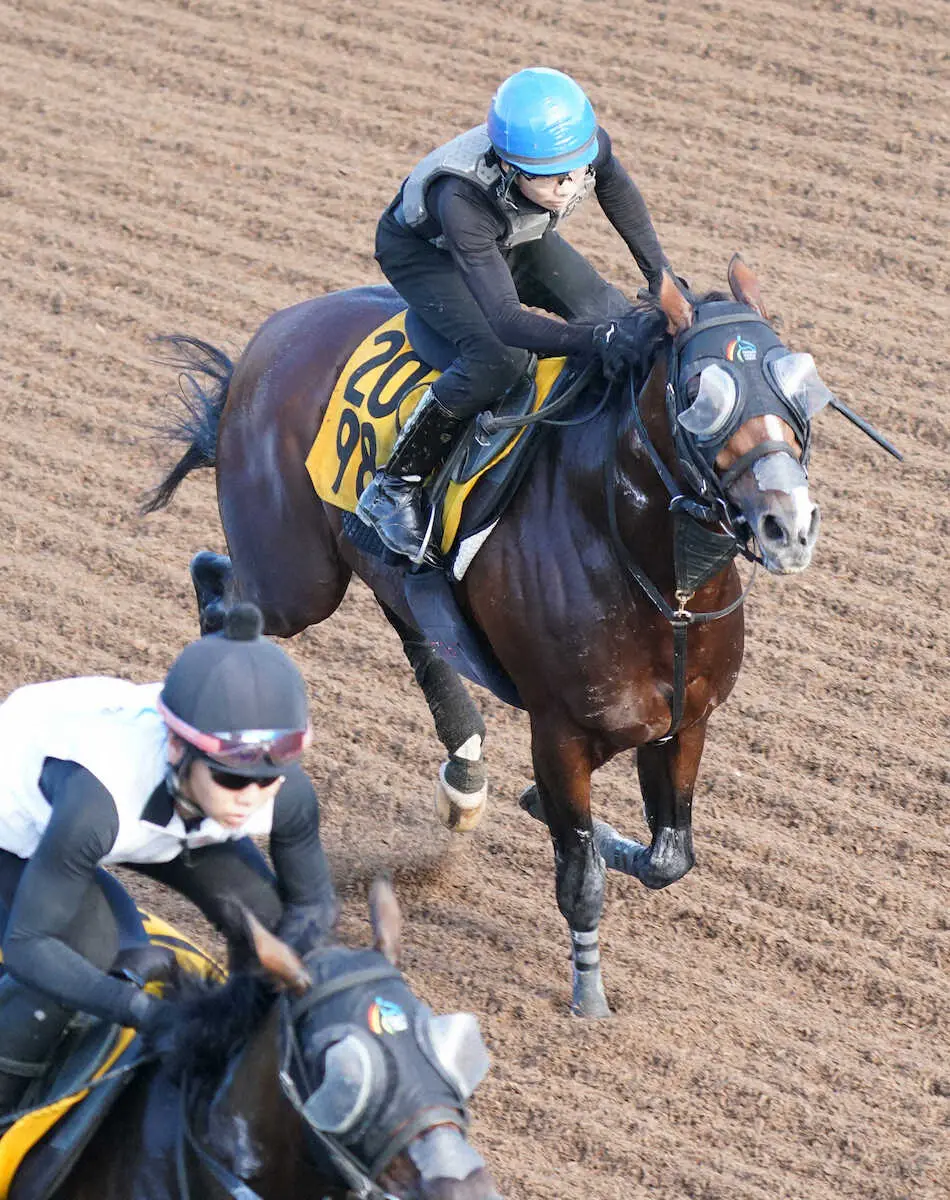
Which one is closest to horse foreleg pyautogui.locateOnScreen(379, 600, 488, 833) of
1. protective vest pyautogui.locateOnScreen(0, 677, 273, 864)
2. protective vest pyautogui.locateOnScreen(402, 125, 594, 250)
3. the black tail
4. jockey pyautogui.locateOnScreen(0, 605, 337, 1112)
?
the black tail

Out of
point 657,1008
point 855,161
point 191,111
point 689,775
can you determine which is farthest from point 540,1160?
point 191,111

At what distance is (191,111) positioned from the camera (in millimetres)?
10680

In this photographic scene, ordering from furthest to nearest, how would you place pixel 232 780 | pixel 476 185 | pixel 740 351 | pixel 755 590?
pixel 755 590
pixel 476 185
pixel 740 351
pixel 232 780

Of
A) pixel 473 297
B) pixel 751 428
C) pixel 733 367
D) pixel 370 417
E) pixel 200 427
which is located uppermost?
pixel 733 367

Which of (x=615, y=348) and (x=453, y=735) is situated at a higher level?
(x=615, y=348)

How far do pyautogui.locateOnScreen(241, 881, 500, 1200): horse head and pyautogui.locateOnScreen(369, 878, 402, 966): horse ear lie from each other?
1.6 inches

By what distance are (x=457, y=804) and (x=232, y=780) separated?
287cm

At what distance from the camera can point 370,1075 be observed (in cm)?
269

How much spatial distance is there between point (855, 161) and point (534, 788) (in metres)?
5.57

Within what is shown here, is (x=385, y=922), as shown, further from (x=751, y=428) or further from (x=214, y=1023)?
(x=751, y=428)

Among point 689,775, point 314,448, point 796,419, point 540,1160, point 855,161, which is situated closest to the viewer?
point 796,419

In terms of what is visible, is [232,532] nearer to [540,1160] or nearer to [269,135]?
[540,1160]

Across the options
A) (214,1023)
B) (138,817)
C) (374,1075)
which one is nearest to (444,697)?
(138,817)

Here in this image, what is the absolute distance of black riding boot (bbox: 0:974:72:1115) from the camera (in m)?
3.44
